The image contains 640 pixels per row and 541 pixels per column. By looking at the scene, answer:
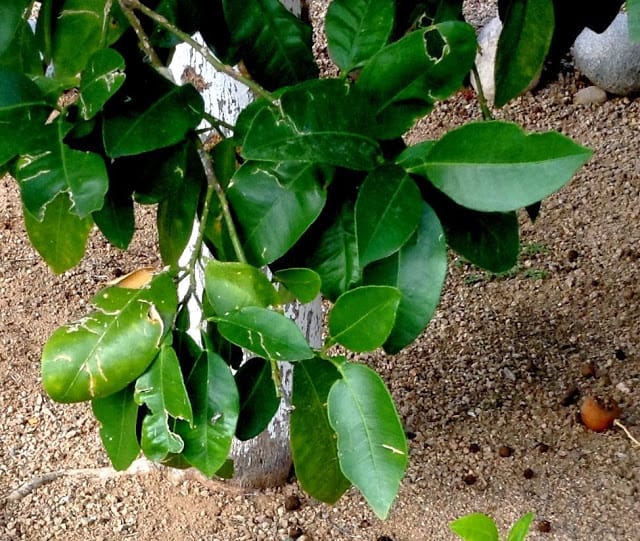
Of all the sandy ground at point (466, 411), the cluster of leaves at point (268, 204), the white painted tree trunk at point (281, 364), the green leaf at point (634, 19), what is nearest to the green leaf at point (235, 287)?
the cluster of leaves at point (268, 204)

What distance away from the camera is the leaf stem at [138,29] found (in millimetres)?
748

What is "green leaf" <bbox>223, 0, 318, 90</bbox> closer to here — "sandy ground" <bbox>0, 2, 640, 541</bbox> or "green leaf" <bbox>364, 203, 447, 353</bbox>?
"green leaf" <bbox>364, 203, 447, 353</bbox>

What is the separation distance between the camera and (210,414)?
72cm

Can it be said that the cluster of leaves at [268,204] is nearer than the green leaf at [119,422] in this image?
Yes

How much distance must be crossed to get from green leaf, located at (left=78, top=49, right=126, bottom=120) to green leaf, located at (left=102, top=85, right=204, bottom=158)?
33 mm

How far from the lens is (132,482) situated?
6.56 ft

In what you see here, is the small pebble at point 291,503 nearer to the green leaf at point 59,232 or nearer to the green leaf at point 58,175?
the green leaf at point 59,232

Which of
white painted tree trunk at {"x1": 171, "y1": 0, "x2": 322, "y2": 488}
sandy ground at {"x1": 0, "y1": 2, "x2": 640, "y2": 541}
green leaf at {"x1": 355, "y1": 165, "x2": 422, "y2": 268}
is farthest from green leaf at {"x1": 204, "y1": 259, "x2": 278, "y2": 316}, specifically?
sandy ground at {"x1": 0, "y1": 2, "x2": 640, "y2": 541}

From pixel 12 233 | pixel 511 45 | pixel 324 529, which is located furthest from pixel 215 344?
pixel 12 233

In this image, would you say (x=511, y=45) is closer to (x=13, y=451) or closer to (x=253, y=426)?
(x=253, y=426)

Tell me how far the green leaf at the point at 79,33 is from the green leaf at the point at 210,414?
0.92 ft

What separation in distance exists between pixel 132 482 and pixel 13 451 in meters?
0.35

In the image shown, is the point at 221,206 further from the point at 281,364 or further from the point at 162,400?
the point at 281,364

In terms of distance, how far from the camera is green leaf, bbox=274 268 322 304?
682 millimetres
